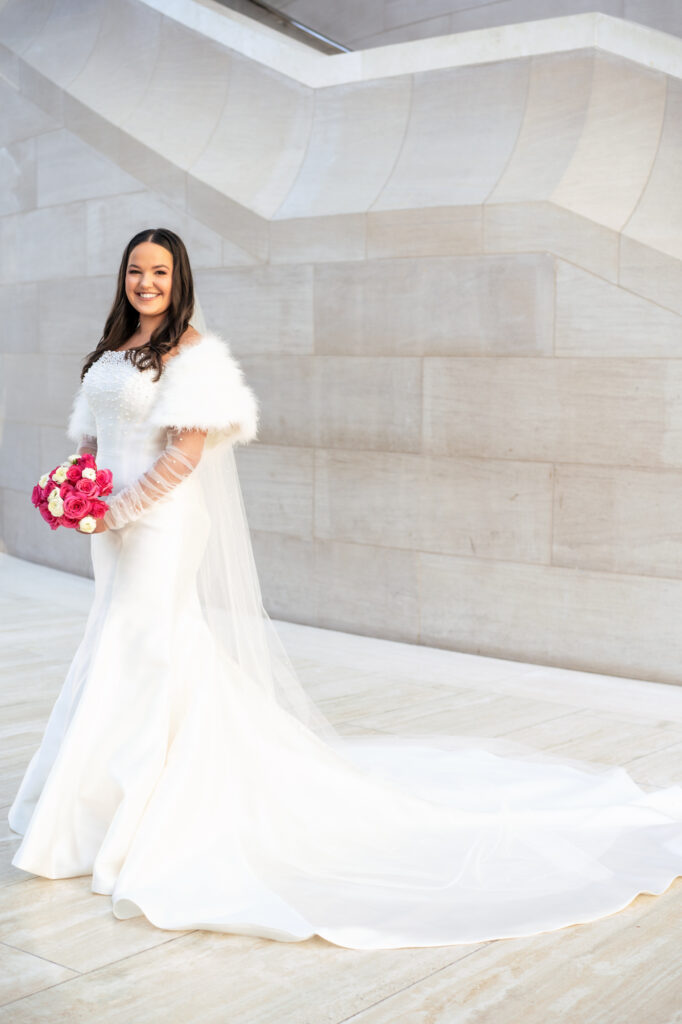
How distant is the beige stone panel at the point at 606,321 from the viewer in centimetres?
655

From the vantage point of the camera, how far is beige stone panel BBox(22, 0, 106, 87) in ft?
32.1

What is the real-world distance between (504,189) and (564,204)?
0.45 metres

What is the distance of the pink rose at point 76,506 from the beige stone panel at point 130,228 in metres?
5.10

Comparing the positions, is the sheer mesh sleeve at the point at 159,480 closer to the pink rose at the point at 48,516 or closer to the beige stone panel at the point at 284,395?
the pink rose at the point at 48,516

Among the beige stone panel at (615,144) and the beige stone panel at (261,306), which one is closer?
the beige stone panel at (615,144)

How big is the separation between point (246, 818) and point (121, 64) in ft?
24.1

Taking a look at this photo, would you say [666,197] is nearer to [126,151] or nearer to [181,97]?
[181,97]

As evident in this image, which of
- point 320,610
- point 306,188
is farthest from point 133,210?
point 320,610

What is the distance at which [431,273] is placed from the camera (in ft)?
24.4

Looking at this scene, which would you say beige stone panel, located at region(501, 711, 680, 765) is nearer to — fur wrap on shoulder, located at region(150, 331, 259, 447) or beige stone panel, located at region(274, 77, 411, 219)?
fur wrap on shoulder, located at region(150, 331, 259, 447)

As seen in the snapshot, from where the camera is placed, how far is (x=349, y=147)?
8.13 metres

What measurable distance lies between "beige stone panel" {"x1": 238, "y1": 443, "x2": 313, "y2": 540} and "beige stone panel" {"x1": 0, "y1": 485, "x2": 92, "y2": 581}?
6.38ft

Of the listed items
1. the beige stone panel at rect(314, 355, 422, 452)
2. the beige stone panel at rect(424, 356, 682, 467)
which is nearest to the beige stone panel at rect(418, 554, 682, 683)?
the beige stone panel at rect(424, 356, 682, 467)

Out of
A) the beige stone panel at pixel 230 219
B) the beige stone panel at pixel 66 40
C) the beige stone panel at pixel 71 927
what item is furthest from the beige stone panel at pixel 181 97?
the beige stone panel at pixel 71 927
